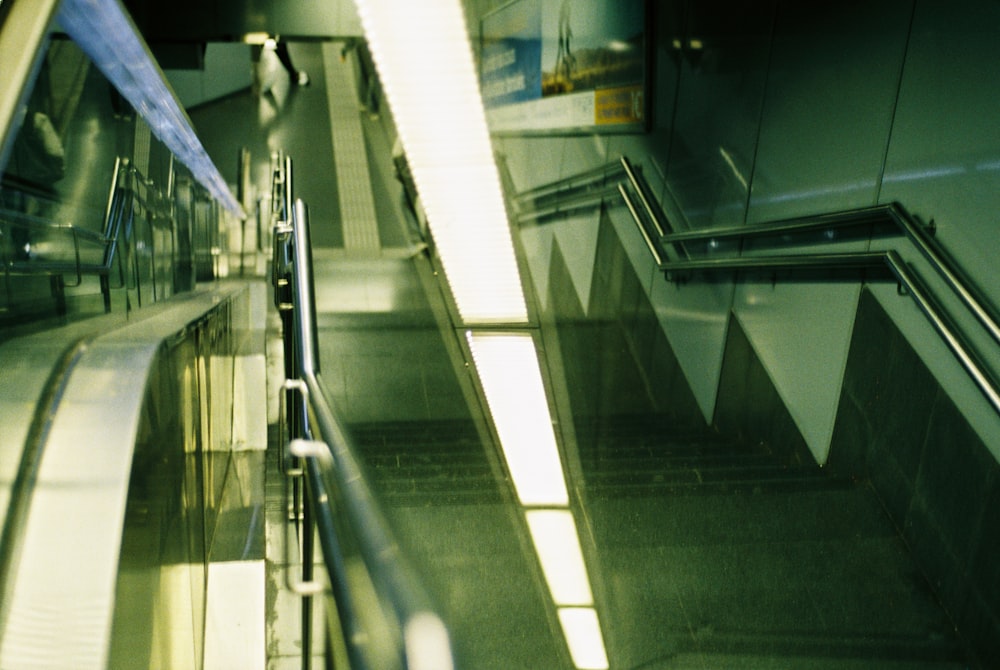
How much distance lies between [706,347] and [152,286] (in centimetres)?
304

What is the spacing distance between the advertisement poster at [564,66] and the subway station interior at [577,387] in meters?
0.05

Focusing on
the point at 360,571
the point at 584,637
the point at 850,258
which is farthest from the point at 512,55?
the point at 360,571

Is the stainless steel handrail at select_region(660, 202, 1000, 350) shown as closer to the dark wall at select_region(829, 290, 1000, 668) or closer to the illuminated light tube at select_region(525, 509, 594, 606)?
the dark wall at select_region(829, 290, 1000, 668)

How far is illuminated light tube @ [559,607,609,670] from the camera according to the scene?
8.42 feet

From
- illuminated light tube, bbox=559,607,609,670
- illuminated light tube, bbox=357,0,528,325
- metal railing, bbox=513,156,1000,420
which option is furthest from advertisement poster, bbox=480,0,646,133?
illuminated light tube, bbox=559,607,609,670

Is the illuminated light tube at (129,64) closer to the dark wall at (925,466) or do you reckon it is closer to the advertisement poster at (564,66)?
the dark wall at (925,466)

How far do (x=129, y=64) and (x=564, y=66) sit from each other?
5526 millimetres

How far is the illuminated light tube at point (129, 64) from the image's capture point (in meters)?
1.58

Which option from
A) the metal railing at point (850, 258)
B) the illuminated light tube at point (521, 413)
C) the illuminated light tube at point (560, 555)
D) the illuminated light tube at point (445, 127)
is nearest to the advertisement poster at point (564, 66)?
the illuminated light tube at point (445, 127)

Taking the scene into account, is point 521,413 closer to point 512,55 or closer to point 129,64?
point 129,64

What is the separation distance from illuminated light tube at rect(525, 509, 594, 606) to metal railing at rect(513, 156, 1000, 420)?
1339mm

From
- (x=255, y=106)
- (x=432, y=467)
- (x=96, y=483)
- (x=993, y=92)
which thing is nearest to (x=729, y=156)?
(x=993, y=92)

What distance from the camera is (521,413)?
4453 mm

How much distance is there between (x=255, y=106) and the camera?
57.5 feet
